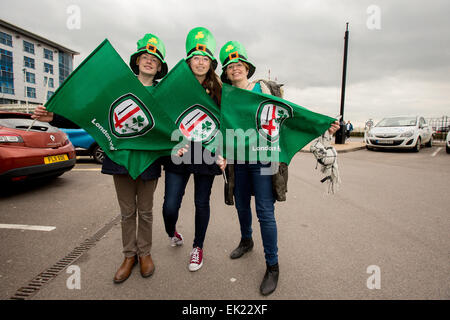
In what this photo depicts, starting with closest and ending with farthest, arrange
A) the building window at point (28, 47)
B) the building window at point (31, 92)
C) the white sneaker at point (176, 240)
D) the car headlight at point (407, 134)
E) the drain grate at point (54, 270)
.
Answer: the drain grate at point (54, 270), the white sneaker at point (176, 240), the car headlight at point (407, 134), the building window at point (28, 47), the building window at point (31, 92)

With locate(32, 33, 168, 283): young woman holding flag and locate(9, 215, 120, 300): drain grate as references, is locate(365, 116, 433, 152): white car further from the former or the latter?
locate(9, 215, 120, 300): drain grate

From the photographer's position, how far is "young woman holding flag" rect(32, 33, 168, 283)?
2.13 metres

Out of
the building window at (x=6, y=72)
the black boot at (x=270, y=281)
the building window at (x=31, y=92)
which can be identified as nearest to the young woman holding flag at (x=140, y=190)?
the black boot at (x=270, y=281)

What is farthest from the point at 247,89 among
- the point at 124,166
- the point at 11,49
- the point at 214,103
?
the point at 11,49

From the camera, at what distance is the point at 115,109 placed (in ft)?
6.91

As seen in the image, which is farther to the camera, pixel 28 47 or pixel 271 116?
pixel 28 47

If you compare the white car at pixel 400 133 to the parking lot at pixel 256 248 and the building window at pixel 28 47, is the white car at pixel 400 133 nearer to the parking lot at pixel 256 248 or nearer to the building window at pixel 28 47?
the parking lot at pixel 256 248

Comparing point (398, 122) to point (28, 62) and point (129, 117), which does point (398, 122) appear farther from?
Result: point (28, 62)

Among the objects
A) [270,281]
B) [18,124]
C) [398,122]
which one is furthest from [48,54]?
[270,281]

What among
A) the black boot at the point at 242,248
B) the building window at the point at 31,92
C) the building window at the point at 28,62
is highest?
the building window at the point at 28,62

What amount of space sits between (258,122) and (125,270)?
5.81ft

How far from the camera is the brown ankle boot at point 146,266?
218 cm

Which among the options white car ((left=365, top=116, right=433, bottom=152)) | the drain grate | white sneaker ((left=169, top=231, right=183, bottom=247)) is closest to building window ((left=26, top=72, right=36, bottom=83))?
white car ((left=365, top=116, right=433, bottom=152))
